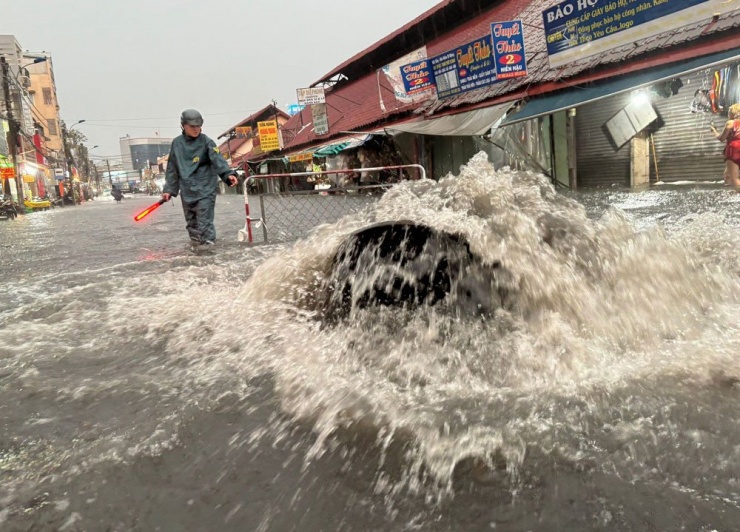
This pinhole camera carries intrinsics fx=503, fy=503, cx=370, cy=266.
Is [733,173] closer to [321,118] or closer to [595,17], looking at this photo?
[595,17]

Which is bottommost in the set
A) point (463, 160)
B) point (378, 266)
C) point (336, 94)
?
point (378, 266)

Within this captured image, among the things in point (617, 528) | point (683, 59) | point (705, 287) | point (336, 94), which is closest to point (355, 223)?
point (705, 287)

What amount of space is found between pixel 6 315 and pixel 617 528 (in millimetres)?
4049

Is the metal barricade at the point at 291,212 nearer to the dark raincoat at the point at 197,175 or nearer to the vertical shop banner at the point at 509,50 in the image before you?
the dark raincoat at the point at 197,175

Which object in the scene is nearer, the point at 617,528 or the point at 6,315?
the point at 617,528

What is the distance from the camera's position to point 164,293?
4.02m

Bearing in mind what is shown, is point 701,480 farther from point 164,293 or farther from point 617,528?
point 164,293

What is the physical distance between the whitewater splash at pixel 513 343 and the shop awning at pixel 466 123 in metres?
9.23

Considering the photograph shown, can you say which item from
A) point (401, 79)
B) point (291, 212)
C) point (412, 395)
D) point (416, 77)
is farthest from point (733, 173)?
point (401, 79)

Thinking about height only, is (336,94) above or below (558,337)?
above

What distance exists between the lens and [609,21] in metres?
10.2

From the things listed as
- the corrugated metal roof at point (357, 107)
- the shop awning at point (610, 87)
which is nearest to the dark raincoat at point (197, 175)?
the shop awning at point (610, 87)

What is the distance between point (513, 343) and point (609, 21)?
10329 mm

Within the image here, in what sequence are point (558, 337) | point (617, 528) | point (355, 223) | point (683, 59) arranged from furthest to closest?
1. point (683, 59)
2. point (355, 223)
3. point (558, 337)
4. point (617, 528)
